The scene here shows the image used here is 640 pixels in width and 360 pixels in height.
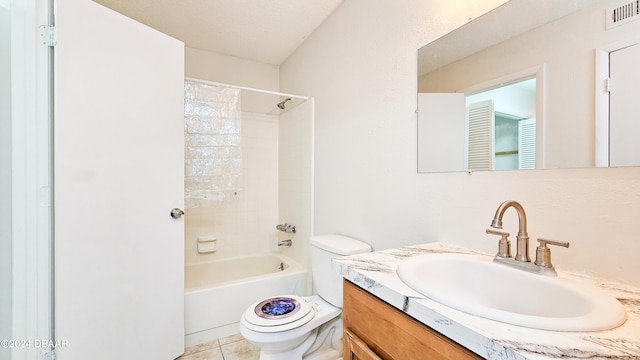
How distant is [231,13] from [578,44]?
1.98 meters

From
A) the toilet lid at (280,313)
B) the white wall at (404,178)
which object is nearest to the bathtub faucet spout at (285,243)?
the white wall at (404,178)

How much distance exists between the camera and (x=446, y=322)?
524 millimetres

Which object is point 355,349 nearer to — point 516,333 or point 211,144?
point 516,333

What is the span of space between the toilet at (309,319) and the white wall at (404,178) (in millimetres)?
232

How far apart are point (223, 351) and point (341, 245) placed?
108 cm

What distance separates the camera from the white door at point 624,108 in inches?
26.3

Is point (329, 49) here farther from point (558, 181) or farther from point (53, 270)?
point (53, 270)

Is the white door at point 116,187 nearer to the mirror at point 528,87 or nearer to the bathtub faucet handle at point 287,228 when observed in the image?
the bathtub faucet handle at point 287,228

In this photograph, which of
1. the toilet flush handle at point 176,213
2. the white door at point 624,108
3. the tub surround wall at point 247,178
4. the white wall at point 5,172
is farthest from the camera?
the tub surround wall at point 247,178

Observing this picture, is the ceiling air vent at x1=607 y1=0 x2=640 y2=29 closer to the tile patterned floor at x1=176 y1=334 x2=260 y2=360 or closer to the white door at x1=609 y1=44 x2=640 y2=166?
the white door at x1=609 y1=44 x2=640 y2=166

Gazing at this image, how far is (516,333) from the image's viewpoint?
47 centimetres

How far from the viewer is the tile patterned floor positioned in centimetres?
166

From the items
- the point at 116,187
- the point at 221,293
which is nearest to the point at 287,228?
the point at 221,293

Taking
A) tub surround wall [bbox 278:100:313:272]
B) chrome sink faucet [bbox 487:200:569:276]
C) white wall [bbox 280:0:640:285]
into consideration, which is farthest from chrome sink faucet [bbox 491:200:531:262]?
tub surround wall [bbox 278:100:313:272]
